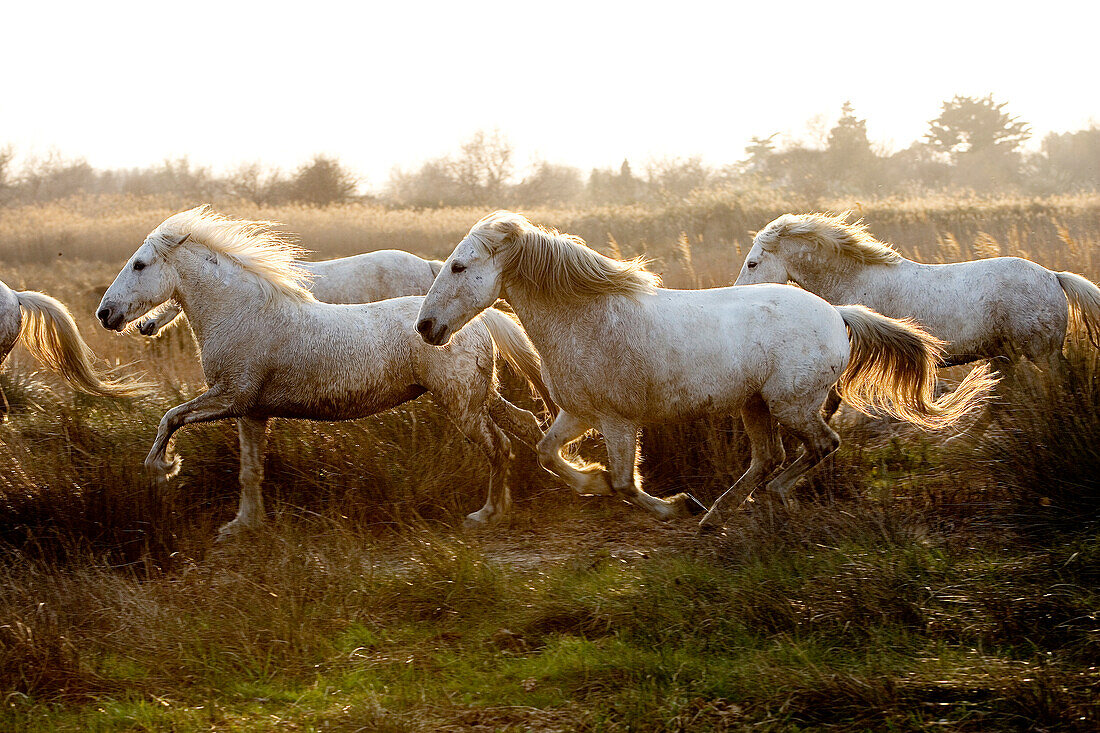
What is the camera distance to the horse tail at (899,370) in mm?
5629

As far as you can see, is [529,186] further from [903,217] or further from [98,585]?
[98,585]

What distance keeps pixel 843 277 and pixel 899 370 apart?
1.85m

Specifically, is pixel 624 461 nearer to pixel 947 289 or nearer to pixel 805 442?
pixel 805 442

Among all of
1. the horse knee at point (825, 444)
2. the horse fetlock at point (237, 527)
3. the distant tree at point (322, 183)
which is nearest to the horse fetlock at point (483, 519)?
the horse fetlock at point (237, 527)

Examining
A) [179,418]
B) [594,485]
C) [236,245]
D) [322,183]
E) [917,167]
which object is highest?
[917,167]

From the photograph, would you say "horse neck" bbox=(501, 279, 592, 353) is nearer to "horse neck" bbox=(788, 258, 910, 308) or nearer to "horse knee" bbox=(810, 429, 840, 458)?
"horse knee" bbox=(810, 429, 840, 458)

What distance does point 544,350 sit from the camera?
539cm

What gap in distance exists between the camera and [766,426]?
18.8 feet

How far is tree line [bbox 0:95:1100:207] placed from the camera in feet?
142

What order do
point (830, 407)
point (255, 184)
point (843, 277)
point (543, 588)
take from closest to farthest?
1. point (543, 588)
2. point (830, 407)
3. point (843, 277)
4. point (255, 184)

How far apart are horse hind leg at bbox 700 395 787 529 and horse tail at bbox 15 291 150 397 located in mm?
4052

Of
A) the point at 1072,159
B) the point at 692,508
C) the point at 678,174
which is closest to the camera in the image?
the point at 692,508

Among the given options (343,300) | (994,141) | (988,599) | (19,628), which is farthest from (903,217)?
(994,141)

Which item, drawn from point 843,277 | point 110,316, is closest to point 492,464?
point 110,316
